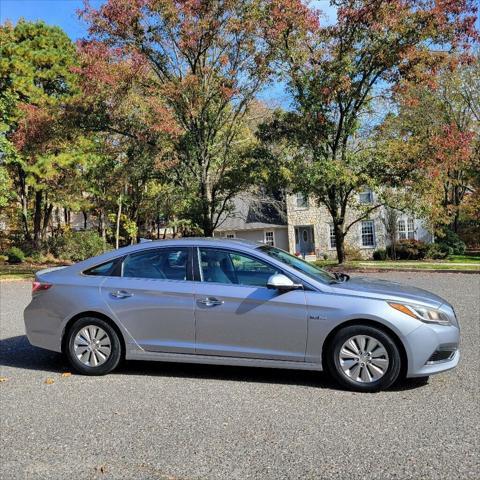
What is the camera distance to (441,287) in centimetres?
1404

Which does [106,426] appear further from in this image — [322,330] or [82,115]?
[82,115]

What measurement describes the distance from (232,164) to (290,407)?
57.8ft

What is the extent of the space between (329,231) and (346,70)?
22.9m

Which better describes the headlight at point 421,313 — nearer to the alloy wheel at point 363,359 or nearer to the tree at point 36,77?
the alloy wheel at point 363,359

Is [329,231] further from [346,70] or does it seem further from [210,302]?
[210,302]

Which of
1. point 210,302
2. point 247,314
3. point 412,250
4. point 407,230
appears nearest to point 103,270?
point 210,302

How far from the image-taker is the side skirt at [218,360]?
18.2 ft

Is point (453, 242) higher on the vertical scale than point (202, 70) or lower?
lower

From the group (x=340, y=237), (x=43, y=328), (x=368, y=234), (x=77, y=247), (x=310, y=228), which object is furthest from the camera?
(x=310, y=228)

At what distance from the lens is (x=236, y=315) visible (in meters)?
5.67

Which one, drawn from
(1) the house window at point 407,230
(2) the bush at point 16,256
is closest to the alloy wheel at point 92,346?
(2) the bush at point 16,256

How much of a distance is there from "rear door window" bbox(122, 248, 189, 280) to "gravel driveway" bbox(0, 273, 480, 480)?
1.14m

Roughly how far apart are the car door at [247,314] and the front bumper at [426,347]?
3.46ft

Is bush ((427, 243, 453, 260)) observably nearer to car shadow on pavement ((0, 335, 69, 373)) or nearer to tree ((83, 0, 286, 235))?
tree ((83, 0, 286, 235))
